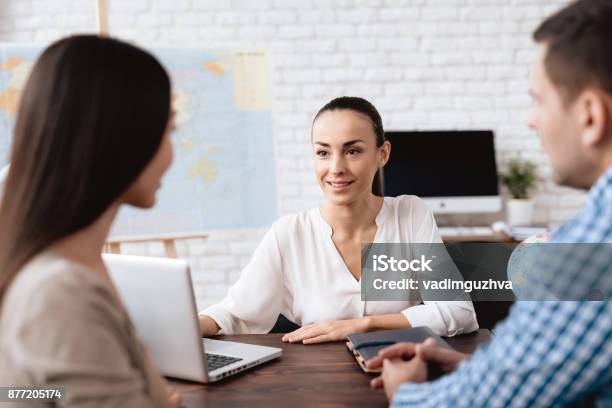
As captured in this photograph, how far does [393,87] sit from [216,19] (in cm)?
125

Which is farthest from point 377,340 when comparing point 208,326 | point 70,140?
point 70,140

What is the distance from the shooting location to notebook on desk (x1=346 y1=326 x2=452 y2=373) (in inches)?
49.7

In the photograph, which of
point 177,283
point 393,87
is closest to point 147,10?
point 393,87

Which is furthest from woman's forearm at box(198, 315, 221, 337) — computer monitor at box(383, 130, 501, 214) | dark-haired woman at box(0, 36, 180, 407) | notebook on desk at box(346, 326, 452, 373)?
computer monitor at box(383, 130, 501, 214)

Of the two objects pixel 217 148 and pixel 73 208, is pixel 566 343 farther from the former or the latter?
pixel 217 148

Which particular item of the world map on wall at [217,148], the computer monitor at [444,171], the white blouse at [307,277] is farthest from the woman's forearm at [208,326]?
the computer monitor at [444,171]

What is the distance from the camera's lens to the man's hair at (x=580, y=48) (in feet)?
2.77

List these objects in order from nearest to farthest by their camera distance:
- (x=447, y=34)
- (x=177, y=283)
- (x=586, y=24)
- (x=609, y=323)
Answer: (x=609, y=323)
(x=586, y=24)
(x=177, y=283)
(x=447, y=34)

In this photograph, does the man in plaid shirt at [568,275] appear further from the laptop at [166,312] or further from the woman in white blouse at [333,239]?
the woman in white blouse at [333,239]

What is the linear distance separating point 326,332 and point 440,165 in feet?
7.99

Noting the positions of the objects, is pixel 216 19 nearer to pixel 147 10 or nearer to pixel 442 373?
pixel 147 10

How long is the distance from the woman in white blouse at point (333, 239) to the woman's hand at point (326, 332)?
0.21 m

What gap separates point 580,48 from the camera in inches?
33.9

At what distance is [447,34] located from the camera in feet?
12.7
